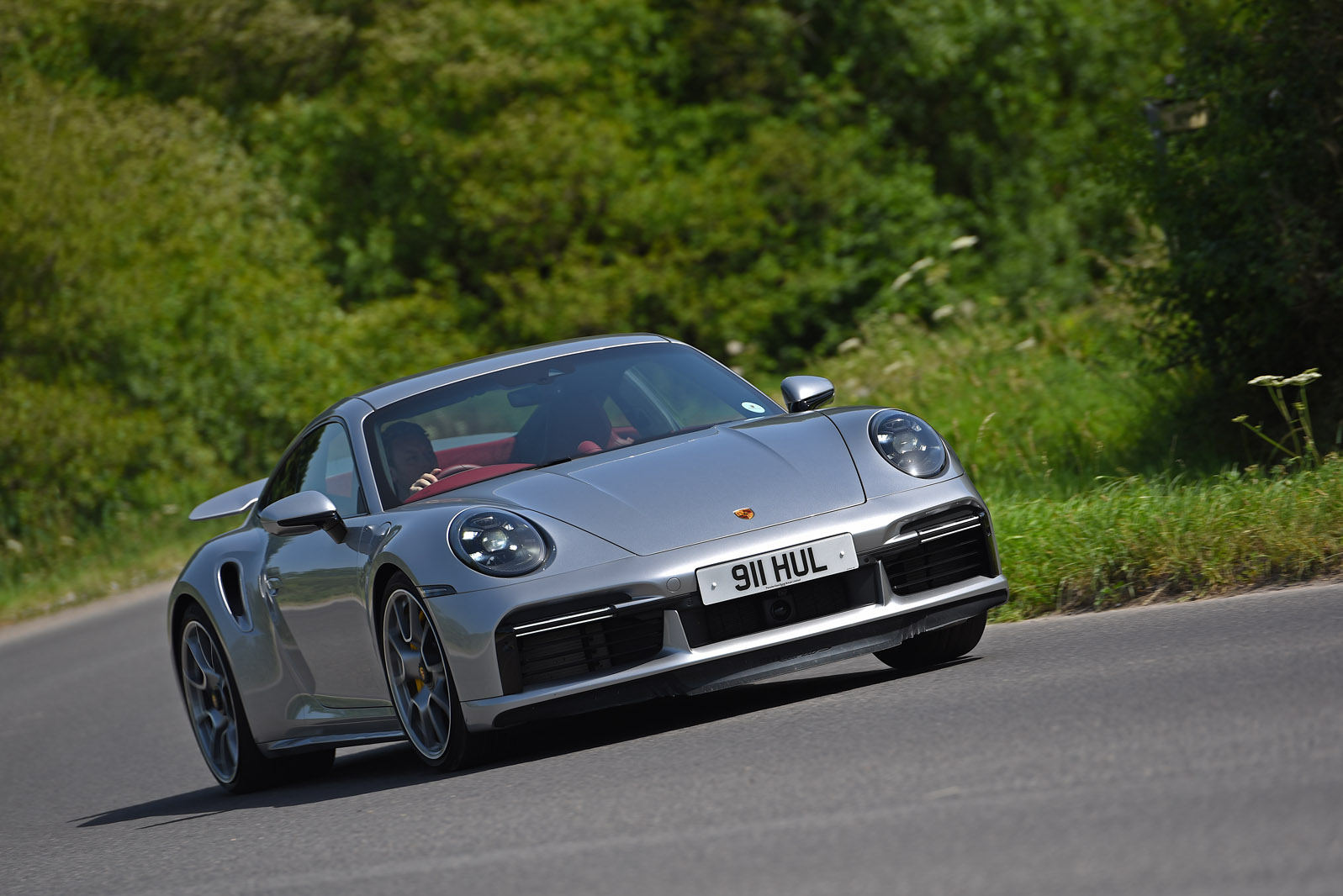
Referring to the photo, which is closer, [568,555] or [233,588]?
[568,555]

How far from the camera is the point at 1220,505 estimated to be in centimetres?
771

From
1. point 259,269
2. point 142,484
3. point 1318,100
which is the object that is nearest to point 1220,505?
point 1318,100

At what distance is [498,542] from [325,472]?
1618mm

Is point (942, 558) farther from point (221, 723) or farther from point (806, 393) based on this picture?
point (221, 723)

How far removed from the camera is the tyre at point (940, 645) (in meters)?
6.46

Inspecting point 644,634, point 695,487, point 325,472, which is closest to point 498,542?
point 644,634

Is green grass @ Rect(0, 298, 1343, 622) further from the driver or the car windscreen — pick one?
the driver

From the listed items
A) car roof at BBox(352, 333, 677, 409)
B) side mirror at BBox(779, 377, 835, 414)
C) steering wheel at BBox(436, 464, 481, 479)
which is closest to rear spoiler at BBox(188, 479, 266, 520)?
car roof at BBox(352, 333, 677, 409)

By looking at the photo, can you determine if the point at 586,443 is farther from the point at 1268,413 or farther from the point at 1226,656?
the point at 1268,413

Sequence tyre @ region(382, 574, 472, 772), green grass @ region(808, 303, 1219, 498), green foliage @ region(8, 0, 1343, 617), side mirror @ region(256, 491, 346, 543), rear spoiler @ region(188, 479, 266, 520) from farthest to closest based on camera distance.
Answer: green foliage @ region(8, 0, 1343, 617)
green grass @ region(808, 303, 1219, 498)
rear spoiler @ region(188, 479, 266, 520)
side mirror @ region(256, 491, 346, 543)
tyre @ region(382, 574, 472, 772)

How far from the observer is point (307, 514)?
20.8 ft

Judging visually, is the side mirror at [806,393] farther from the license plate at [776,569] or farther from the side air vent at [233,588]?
the side air vent at [233,588]

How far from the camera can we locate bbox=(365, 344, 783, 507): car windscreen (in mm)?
6719

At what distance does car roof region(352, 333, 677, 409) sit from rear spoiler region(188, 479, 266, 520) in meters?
1.04
